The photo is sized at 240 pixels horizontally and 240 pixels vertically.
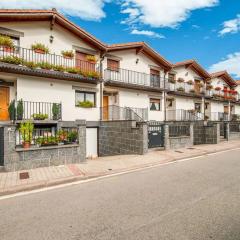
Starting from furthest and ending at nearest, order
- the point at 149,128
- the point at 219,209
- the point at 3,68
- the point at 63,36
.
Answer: the point at 63,36
the point at 149,128
the point at 3,68
the point at 219,209

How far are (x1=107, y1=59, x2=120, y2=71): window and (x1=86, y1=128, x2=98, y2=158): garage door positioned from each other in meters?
5.67

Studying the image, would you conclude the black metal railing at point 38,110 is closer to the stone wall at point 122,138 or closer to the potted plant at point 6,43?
the potted plant at point 6,43

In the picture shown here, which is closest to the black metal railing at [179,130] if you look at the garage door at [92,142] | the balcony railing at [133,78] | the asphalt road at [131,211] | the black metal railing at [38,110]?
the garage door at [92,142]

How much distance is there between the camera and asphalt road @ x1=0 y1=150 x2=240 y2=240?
4047 millimetres

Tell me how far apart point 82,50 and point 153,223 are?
1527 centimetres

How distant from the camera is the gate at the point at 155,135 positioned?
14.0m

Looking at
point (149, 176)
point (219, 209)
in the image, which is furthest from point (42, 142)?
point (219, 209)

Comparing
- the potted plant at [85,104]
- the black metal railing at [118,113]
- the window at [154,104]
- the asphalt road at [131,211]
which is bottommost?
the asphalt road at [131,211]

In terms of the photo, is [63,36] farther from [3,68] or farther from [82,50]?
[3,68]

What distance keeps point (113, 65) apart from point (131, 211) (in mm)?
15877

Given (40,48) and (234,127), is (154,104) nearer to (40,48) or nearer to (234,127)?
(234,127)

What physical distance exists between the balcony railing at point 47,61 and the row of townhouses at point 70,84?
0.05 m

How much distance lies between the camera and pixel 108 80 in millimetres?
17656

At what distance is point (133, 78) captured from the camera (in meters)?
20.1
